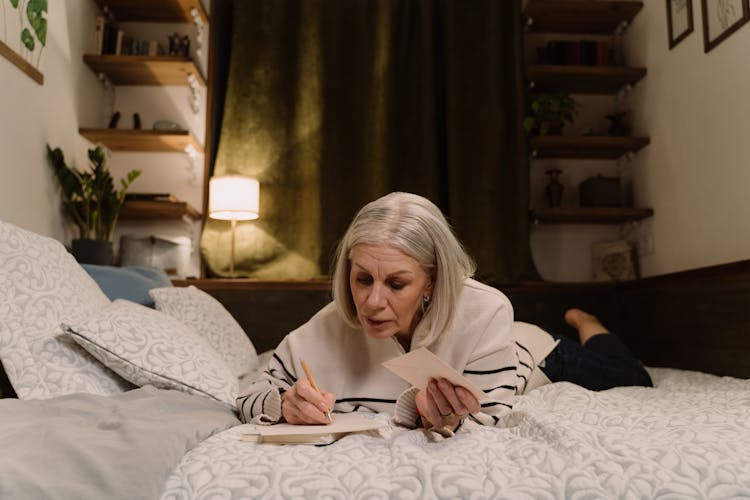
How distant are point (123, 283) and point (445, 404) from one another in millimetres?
1389

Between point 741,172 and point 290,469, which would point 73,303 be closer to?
point 290,469

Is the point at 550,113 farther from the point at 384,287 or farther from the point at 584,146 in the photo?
the point at 384,287

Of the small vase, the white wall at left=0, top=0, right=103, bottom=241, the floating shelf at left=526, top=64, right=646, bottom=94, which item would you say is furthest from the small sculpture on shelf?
the white wall at left=0, top=0, right=103, bottom=241

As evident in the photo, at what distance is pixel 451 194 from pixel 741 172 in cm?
133

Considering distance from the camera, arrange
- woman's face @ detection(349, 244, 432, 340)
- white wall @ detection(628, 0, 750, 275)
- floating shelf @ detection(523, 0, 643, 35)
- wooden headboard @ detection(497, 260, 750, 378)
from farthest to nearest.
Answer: floating shelf @ detection(523, 0, 643, 35)
white wall @ detection(628, 0, 750, 275)
wooden headboard @ detection(497, 260, 750, 378)
woman's face @ detection(349, 244, 432, 340)

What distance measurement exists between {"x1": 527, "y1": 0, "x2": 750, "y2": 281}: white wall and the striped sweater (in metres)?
1.48

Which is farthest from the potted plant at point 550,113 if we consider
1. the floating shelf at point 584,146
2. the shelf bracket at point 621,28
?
the shelf bracket at point 621,28

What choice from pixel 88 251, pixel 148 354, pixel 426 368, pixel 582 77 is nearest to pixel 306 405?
pixel 426 368

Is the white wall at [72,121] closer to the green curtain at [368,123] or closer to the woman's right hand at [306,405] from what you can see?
the green curtain at [368,123]

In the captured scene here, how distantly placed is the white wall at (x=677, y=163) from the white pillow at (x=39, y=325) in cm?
220

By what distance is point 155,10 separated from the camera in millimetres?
3152

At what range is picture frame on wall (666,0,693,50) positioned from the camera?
8.64 ft

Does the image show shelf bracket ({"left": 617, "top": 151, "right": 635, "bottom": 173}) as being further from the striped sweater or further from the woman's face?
the woman's face

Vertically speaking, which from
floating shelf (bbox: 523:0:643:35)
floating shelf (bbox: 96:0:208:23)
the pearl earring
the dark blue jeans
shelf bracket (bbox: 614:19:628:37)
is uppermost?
floating shelf (bbox: 96:0:208:23)
